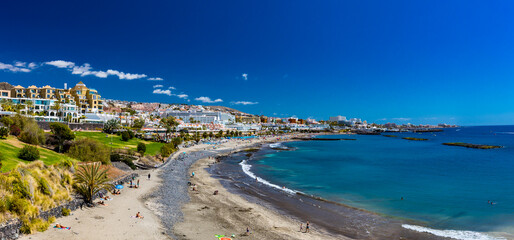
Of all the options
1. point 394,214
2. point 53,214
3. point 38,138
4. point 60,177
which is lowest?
point 394,214

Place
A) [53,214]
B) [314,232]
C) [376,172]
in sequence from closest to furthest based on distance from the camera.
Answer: [53,214] → [314,232] → [376,172]

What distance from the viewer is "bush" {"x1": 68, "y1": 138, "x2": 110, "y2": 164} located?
28.3m

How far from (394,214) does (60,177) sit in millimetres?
24654

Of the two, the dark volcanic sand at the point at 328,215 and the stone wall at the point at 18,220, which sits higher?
the stone wall at the point at 18,220

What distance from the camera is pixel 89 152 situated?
2870cm

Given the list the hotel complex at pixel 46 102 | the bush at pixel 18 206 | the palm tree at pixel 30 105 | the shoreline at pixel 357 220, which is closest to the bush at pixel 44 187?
the bush at pixel 18 206

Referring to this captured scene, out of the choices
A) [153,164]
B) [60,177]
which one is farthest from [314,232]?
[153,164]

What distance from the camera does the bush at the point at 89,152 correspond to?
28.3 meters

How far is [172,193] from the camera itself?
26062mm

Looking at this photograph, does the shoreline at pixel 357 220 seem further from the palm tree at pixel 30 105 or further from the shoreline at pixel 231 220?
the palm tree at pixel 30 105

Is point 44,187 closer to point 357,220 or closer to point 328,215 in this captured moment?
point 328,215

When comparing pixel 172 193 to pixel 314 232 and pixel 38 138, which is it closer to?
pixel 314 232

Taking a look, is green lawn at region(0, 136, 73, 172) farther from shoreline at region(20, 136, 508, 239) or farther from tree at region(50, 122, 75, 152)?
shoreline at region(20, 136, 508, 239)

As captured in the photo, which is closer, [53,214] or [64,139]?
[53,214]
